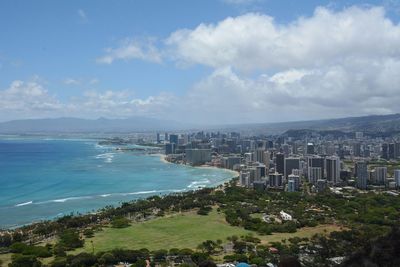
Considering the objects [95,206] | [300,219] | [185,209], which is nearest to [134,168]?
[95,206]

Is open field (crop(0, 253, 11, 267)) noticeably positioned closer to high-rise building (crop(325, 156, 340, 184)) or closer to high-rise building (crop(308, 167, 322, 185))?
high-rise building (crop(308, 167, 322, 185))

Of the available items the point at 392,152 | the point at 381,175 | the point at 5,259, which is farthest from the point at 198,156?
the point at 5,259

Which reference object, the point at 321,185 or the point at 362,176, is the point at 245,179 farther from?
the point at 362,176

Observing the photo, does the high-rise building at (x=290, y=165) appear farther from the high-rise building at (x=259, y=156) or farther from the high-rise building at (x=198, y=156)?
the high-rise building at (x=198, y=156)

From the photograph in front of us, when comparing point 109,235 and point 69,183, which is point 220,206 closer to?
point 109,235

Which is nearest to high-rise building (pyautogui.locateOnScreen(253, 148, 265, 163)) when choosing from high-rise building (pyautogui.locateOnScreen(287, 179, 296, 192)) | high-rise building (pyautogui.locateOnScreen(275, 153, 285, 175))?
high-rise building (pyautogui.locateOnScreen(275, 153, 285, 175))
